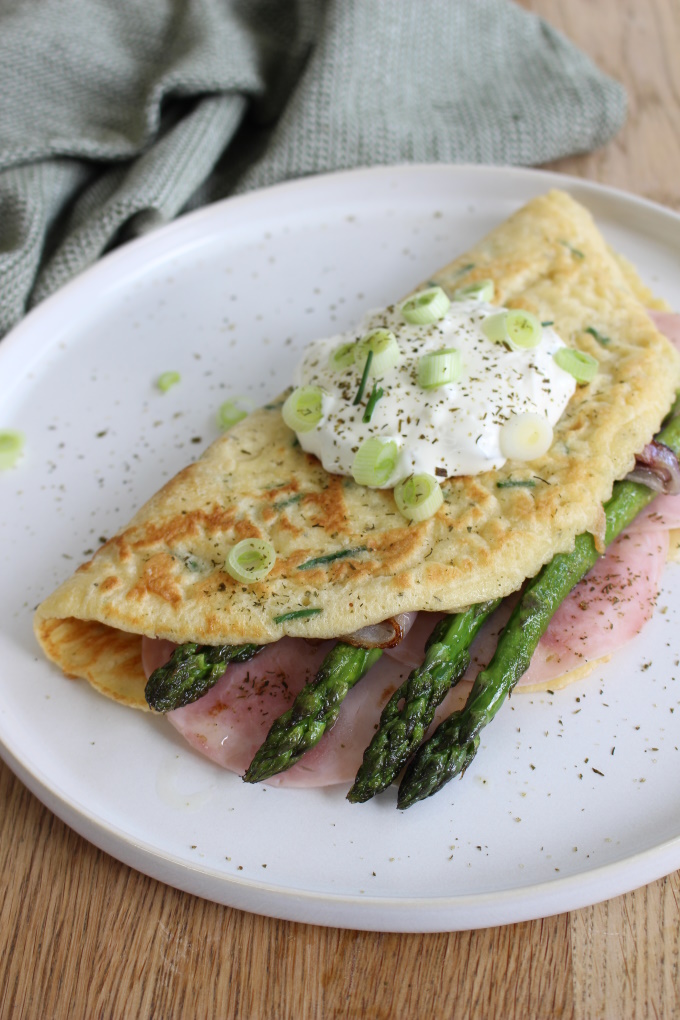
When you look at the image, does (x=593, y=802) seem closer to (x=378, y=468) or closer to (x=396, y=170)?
(x=378, y=468)

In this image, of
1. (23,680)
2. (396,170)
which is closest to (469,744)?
(23,680)

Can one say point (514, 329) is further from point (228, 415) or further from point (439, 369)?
point (228, 415)

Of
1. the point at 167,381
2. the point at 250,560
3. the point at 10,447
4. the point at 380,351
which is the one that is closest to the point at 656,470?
the point at 380,351

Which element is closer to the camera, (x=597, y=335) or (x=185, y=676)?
(x=185, y=676)

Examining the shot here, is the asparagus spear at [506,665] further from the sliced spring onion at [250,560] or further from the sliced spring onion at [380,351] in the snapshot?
the sliced spring onion at [380,351]

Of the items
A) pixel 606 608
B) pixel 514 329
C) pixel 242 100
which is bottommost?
pixel 606 608

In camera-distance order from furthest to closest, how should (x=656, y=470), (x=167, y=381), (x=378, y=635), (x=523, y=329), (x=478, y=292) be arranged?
1. (x=167, y=381)
2. (x=478, y=292)
3. (x=523, y=329)
4. (x=656, y=470)
5. (x=378, y=635)

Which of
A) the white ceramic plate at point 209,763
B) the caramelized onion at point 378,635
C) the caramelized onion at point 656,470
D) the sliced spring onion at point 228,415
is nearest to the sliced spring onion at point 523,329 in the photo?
the caramelized onion at point 656,470
